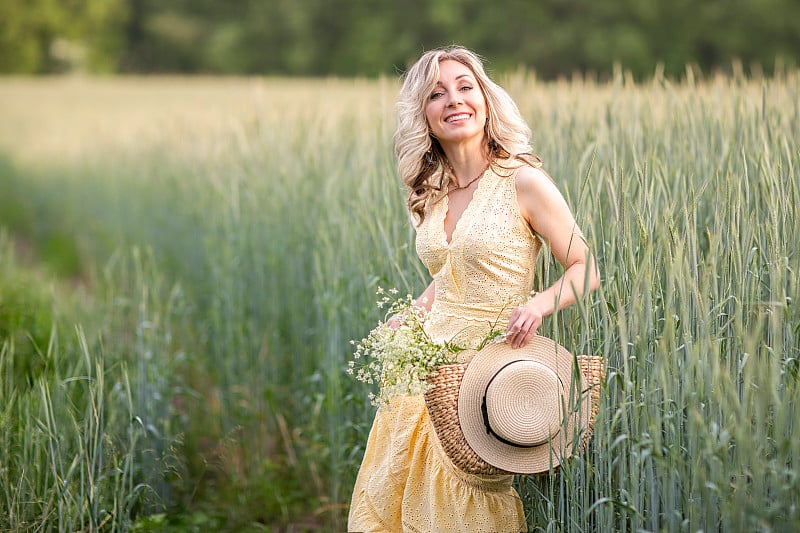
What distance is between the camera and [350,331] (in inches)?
144

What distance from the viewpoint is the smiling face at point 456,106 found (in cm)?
255

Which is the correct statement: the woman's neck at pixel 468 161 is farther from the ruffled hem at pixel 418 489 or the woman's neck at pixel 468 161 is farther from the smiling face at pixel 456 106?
the ruffled hem at pixel 418 489

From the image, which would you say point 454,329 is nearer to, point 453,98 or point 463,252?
point 463,252

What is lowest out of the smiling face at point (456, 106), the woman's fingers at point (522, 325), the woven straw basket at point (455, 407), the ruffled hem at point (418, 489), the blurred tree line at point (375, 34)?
the ruffled hem at point (418, 489)

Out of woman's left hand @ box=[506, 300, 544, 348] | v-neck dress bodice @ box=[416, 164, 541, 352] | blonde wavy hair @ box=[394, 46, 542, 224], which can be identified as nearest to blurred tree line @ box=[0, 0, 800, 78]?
blonde wavy hair @ box=[394, 46, 542, 224]

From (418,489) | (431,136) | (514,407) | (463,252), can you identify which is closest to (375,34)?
(431,136)

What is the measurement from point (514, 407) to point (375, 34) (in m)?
30.3

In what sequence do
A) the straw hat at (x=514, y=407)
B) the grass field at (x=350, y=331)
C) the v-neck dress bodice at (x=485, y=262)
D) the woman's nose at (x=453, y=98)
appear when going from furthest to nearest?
1. the woman's nose at (x=453, y=98)
2. the v-neck dress bodice at (x=485, y=262)
3. the straw hat at (x=514, y=407)
4. the grass field at (x=350, y=331)

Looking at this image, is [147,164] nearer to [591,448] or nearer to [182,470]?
[182,470]

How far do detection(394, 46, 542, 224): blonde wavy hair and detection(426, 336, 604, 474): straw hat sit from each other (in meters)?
0.58

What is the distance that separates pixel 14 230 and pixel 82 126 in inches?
123

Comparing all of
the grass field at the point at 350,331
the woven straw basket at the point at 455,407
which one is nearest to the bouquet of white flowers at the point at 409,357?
the woven straw basket at the point at 455,407

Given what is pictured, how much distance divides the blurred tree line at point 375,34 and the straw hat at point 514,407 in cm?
1478

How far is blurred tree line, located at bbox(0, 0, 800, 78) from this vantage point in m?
24.3
